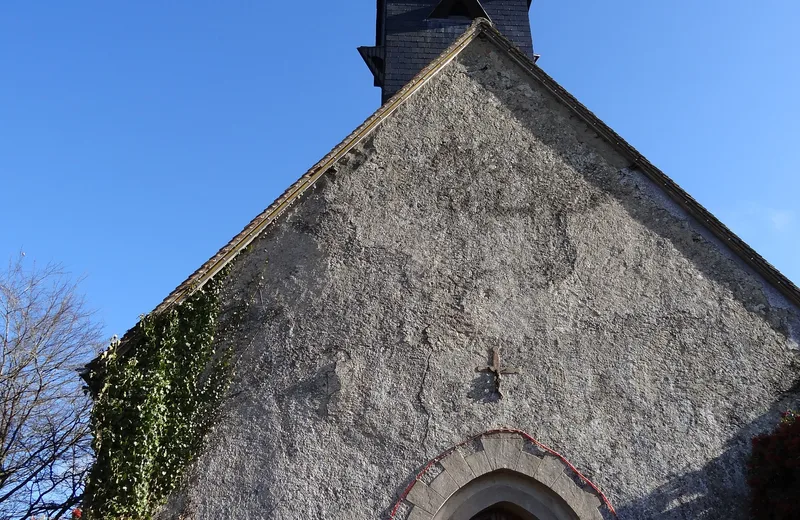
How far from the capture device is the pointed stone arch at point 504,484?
486 cm

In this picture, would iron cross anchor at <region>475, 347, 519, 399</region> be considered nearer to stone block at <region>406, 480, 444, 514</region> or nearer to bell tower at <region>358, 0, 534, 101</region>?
stone block at <region>406, 480, 444, 514</region>

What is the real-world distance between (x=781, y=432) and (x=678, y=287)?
4.74ft

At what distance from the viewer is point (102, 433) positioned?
16.1 ft

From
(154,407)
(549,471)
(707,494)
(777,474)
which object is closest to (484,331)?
(549,471)

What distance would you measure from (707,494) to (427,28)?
31.8ft

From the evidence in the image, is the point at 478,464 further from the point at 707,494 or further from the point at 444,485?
the point at 707,494

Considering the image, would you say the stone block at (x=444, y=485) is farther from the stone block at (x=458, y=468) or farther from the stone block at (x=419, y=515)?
the stone block at (x=419, y=515)

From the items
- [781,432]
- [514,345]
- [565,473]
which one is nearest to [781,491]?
[781,432]

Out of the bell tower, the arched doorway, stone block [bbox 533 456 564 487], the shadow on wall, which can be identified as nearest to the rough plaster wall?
the shadow on wall

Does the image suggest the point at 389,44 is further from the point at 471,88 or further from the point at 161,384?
the point at 161,384

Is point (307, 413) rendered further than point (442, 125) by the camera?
No

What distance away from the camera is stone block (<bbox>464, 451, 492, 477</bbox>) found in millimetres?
4957

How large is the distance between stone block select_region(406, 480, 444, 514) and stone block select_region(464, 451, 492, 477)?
0.34m

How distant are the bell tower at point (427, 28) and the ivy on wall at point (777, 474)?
832 cm
